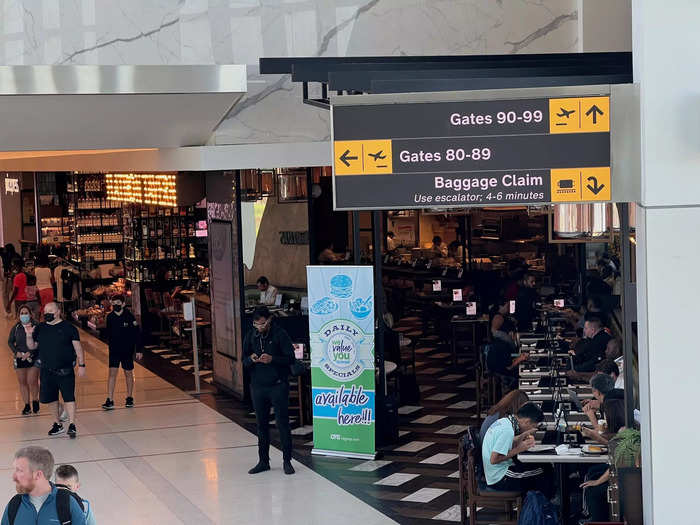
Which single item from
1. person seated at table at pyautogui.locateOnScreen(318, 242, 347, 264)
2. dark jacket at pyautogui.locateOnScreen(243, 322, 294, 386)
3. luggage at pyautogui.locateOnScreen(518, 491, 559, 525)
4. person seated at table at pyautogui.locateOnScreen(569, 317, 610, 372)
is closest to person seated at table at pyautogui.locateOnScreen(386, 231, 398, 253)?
person seated at table at pyautogui.locateOnScreen(318, 242, 347, 264)

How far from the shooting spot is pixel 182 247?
19.1m

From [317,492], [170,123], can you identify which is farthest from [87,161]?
[317,492]

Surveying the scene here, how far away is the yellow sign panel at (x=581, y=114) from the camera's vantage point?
230 inches

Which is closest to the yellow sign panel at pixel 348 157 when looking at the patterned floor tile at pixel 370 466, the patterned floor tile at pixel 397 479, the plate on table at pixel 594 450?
the plate on table at pixel 594 450

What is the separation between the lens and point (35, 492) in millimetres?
5527

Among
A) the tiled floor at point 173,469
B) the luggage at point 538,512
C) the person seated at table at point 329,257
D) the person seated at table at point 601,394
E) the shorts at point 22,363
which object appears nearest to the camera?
the luggage at point 538,512

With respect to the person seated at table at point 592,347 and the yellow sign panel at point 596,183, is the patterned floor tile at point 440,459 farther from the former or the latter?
the yellow sign panel at point 596,183

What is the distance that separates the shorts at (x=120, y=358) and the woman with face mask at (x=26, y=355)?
2.66ft

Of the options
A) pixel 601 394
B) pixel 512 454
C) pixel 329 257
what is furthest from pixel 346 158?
pixel 329 257

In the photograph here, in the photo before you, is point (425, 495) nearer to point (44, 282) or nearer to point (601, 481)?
point (601, 481)

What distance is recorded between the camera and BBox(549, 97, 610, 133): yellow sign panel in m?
5.85

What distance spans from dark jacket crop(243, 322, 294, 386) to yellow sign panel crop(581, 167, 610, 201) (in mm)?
4585

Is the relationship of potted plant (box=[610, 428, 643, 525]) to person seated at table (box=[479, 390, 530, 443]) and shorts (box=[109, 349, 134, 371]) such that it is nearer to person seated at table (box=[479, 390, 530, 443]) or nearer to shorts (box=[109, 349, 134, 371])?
person seated at table (box=[479, 390, 530, 443])

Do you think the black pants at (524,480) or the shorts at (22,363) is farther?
the shorts at (22,363)
